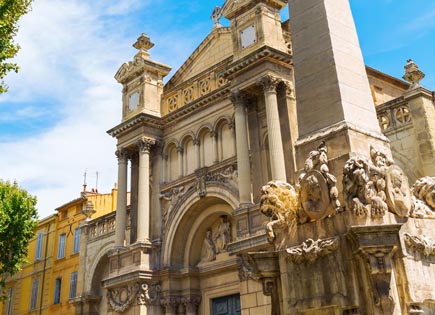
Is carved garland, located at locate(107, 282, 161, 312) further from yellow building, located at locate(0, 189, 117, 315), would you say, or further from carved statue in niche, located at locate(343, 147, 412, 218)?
carved statue in niche, located at locate(343, 147, 412, 218)

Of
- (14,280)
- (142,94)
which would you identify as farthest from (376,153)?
(14,280)

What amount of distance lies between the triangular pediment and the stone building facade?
0.06 metres

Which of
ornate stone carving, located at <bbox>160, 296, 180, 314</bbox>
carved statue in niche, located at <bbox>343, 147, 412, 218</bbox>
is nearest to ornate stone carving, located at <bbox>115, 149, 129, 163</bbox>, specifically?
ornate stone carving, located at <bbox>160, 296, 180, 314</bbox>

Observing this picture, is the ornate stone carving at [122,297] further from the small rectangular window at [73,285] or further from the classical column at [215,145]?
the small rectangular window at [73,285]

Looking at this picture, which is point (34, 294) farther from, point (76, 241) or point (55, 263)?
point (76, 241)

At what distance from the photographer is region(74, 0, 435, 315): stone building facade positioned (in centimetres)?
606

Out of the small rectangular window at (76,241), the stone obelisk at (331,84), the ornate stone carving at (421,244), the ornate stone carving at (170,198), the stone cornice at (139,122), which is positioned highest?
the stone cornice at (139,122)

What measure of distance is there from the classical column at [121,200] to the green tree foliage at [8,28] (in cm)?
770

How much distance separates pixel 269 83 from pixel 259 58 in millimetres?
946

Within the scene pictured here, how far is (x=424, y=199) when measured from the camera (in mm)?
7016

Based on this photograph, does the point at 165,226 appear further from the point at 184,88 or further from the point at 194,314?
the point at 184,88

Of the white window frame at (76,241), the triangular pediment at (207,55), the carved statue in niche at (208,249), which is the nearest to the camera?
A: the carved statue in niche at (208,249)

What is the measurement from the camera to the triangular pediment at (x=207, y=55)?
21391 millimetres

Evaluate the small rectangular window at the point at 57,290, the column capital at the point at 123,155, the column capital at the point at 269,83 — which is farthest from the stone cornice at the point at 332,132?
the small rectangular window at the point at 57,290
